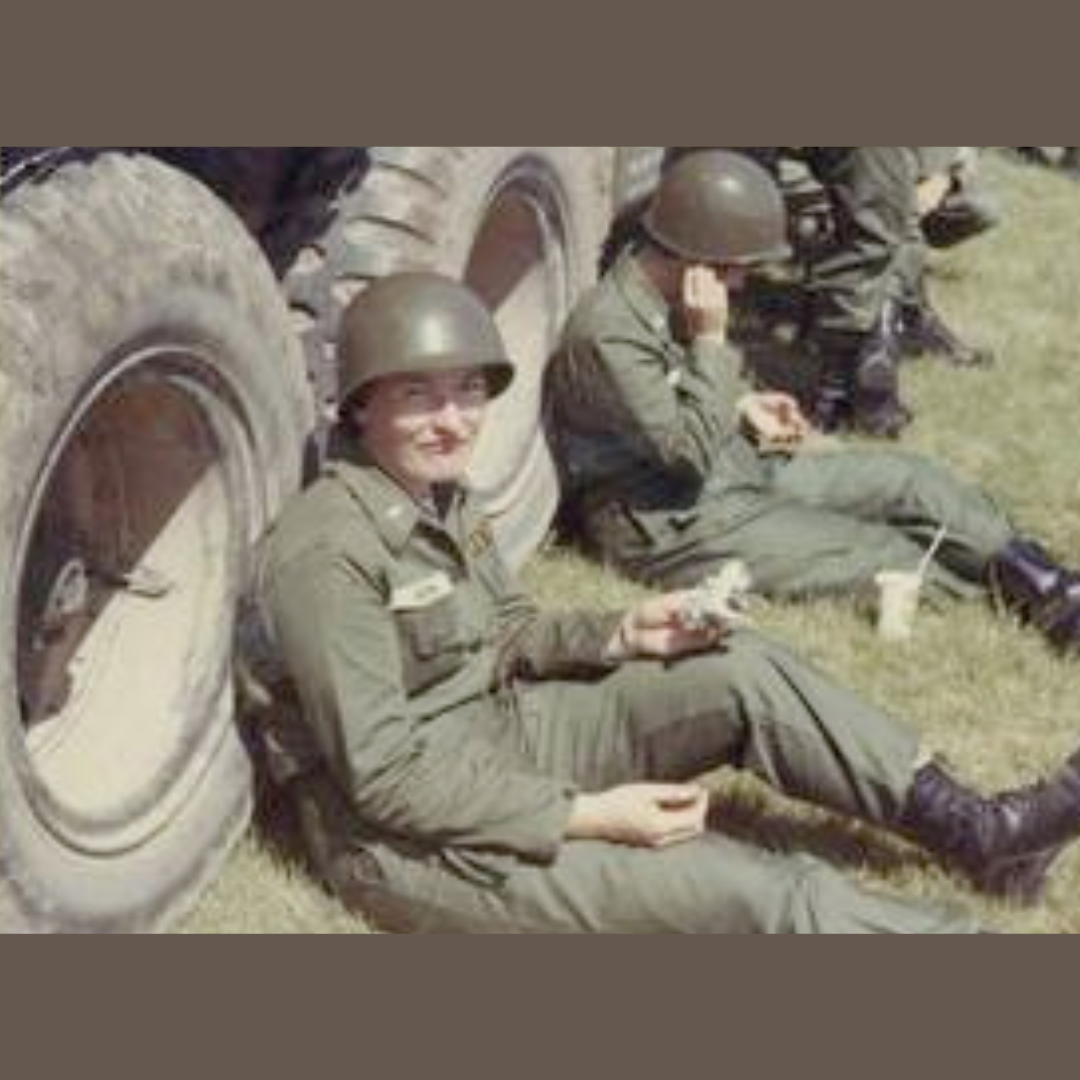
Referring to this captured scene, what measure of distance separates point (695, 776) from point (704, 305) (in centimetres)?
170

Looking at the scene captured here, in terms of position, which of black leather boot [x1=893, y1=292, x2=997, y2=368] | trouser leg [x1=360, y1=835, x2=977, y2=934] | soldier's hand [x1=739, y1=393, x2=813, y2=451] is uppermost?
trouser leg [x1=360, y1=835, x2=977, y2=934]

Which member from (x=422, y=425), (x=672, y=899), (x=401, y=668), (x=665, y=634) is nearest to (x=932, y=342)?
(x=665, y=634)

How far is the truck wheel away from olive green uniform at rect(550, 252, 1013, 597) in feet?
0.54

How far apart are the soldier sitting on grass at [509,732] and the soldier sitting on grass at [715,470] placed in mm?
1232

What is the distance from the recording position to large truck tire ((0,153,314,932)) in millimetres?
3754

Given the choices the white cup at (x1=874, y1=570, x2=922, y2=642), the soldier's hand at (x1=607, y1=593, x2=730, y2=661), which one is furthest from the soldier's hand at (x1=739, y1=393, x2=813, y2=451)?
the soldier's hand at (x1=607, y1=593, x2=730, y2=661)

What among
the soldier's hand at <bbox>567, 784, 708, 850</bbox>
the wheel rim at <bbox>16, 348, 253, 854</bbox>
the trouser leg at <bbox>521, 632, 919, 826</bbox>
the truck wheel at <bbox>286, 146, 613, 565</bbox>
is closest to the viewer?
the soldier's hand at <bbox>567, 784, 708, 850</bbox>

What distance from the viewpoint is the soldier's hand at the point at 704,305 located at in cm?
589

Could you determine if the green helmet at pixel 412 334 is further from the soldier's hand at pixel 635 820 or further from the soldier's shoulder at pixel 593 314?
the soldier's shoulder at pixel 593 314

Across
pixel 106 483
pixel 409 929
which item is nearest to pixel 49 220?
pixel 106 483

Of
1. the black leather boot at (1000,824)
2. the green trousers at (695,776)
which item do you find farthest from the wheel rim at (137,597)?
the black leather boot at (1000,824)

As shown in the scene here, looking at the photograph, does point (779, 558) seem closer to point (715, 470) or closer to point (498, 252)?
point (715, 470)

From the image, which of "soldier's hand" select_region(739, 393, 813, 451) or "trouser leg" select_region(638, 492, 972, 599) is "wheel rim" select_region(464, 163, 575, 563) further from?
"soldier's hand" select_region(739, 393, 813, 451)

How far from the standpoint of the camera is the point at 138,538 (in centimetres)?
441
